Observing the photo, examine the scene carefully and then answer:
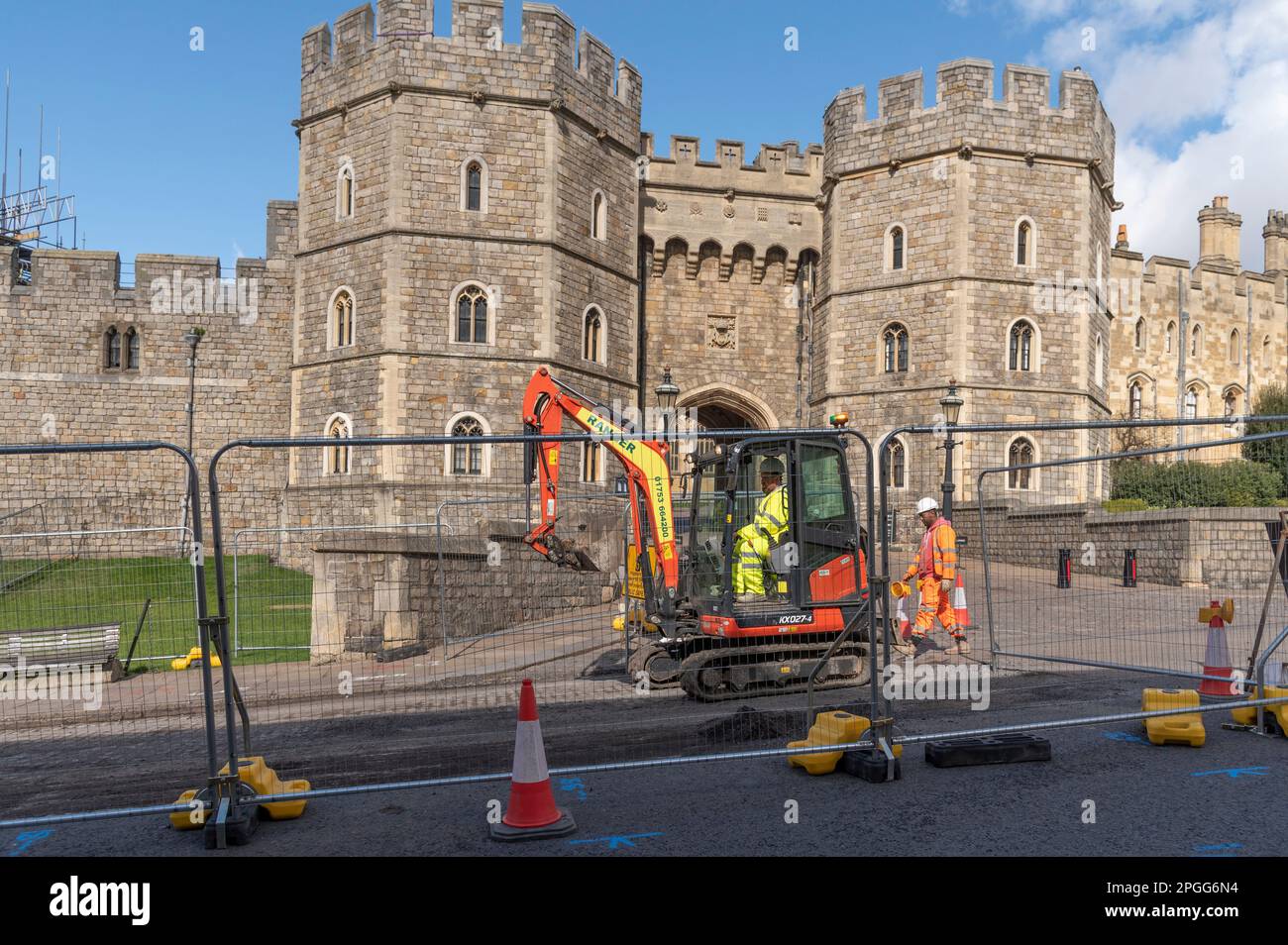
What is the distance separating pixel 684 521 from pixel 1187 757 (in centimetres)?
492

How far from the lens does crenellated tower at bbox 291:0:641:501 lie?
20.8 m

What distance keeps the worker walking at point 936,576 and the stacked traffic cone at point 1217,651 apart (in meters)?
2.15

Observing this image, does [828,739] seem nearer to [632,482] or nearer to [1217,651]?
[1217,651]

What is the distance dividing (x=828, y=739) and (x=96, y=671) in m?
7.65

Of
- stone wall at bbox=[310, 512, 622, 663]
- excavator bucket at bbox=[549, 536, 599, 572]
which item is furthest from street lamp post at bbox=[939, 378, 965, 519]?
stone wall at bbox=[310, 512, 622, 663]

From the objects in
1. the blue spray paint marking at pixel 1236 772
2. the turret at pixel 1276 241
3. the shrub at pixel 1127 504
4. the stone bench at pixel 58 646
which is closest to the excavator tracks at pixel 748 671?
the blue spray paint marking at pixel 1236 772

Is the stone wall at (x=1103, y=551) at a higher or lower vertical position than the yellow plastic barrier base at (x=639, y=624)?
higher

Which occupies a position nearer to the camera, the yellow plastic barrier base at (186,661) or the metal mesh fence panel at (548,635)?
the metal mesh fence panel at (548,635)

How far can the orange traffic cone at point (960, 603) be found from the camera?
931 centimetres

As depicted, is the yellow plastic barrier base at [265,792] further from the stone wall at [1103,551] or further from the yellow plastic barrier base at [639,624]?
the stone wall at [1103,551]

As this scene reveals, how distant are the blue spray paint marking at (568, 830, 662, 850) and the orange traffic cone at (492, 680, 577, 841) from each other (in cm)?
15

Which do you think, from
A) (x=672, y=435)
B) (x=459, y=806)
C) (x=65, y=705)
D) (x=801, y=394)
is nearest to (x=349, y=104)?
(x=801, y=394)

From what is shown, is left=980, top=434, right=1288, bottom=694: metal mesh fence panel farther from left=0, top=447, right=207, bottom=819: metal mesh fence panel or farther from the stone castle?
the stone castle

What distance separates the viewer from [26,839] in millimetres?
4750
